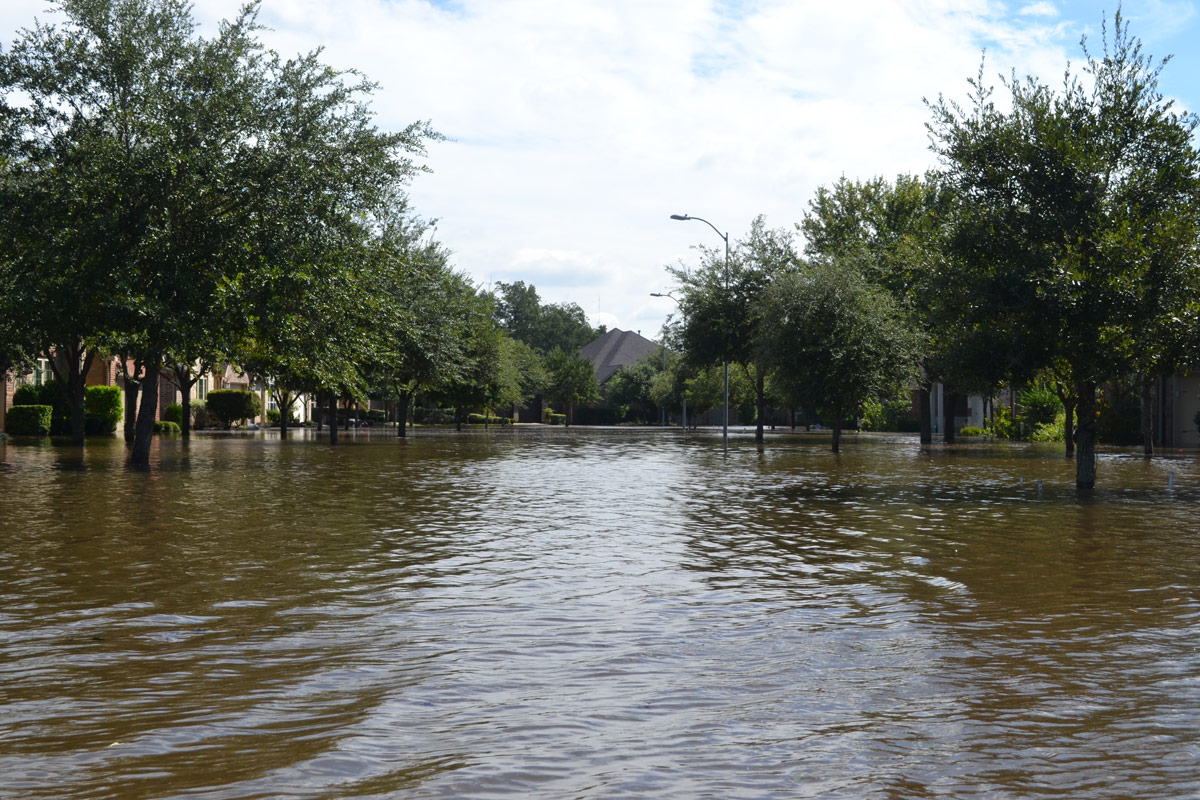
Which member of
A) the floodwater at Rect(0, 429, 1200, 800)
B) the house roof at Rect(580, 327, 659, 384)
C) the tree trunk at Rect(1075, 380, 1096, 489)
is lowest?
the floodwater at Rect(0, 429, 1200, 800)

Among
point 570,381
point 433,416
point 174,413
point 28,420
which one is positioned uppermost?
point 570,381

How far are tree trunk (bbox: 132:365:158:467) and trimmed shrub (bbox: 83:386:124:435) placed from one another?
23.2 metres

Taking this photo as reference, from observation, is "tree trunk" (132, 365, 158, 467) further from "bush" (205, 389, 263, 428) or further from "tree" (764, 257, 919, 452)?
"bush" (205, 389, 263, 428)

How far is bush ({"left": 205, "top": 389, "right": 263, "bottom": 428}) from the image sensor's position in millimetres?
67562

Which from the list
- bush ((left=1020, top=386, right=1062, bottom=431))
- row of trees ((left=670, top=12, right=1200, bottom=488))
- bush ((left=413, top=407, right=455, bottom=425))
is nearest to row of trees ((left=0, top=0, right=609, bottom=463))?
row of trees ((left=670, top=12, right=1200, bottom=488))

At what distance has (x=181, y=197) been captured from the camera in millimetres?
23188

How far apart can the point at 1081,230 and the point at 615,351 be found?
10079cm

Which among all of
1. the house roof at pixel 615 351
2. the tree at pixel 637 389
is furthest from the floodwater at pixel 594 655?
the house roof at pixel 615 351

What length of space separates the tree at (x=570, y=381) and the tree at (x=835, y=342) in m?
55.3

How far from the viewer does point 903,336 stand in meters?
37.8

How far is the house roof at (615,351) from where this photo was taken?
117 m

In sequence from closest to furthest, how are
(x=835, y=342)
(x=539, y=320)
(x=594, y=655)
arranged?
(x=594, y=655), (x=835, y=342), (x=539, y=320)

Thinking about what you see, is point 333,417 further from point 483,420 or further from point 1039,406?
point 483,420

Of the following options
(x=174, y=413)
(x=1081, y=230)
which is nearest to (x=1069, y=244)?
(x=1081, y=230)
